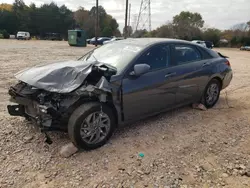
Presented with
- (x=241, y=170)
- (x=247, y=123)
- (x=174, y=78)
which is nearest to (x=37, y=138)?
(x=174, y=78)

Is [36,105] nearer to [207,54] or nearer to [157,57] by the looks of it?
[157,57]

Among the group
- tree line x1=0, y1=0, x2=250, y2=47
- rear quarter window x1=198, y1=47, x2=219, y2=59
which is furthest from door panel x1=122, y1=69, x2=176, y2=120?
tree line x1=0, y1=0, x2=250, y2=47

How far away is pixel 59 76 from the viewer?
315cm

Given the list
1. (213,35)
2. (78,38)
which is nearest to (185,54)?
(78,38)

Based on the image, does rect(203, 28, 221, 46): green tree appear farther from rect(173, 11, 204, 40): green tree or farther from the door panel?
the door panel

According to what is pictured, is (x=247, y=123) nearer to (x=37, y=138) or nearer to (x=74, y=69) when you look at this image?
(x=74, y=69)

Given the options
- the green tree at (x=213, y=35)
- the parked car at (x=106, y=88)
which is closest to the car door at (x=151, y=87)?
the parked car at (x=106, y=88)

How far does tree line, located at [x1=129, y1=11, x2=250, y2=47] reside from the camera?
46016 mm

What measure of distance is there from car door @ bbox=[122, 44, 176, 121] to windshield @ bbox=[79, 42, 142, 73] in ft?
0.54

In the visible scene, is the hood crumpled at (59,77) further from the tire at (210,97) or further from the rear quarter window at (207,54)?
the tire at (210,97)

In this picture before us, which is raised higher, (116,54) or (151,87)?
(116,54)

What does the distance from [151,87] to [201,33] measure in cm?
→ 4947

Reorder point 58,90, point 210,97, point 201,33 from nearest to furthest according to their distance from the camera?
point 58,90
point 210,97
point 201,33

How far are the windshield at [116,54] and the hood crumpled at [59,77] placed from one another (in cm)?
47
